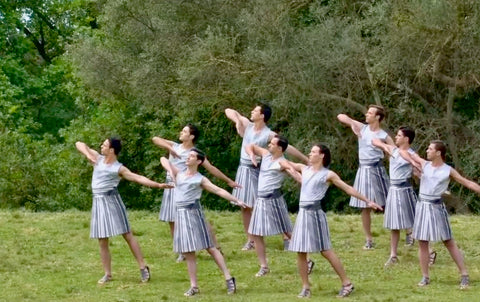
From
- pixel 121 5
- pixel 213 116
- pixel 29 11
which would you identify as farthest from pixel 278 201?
pixel 29 11

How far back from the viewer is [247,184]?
53.7 ft

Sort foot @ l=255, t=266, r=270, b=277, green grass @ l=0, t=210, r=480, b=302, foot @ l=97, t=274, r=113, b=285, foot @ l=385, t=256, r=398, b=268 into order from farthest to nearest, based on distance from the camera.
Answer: foot @ l=385, t=256, r=398, b=268
foot @ l=255, t=266, r=270, b=277
foot @ l=97, t=274, r=113, b=285
green grass @ l=0, t=210, r=480, b=302

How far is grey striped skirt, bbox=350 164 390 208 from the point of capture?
16312 millimetres

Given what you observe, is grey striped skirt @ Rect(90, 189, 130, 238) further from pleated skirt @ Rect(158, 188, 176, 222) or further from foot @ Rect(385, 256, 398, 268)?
foot @ Rect(385, 256, 398, 268)

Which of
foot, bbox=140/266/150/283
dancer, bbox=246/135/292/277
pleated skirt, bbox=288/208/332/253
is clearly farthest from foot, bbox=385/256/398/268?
foot, bbox=140/266/150/283

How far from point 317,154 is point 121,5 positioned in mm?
17444

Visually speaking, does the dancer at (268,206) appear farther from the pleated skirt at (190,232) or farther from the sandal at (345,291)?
the sandal at (345,291)

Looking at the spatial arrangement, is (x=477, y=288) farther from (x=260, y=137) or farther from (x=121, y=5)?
(x=121, y=5)

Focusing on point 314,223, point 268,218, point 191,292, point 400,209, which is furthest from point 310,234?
point 400,209

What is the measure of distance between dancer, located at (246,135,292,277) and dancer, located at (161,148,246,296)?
39.9 inches

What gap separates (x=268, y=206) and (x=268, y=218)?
18cm

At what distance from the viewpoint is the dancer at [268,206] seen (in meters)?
14.8

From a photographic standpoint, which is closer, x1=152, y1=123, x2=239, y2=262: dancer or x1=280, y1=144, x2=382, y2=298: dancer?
x1=280, y1=144, x2=382, y2=298: dancer

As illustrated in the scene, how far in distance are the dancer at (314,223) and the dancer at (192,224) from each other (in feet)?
3.02
